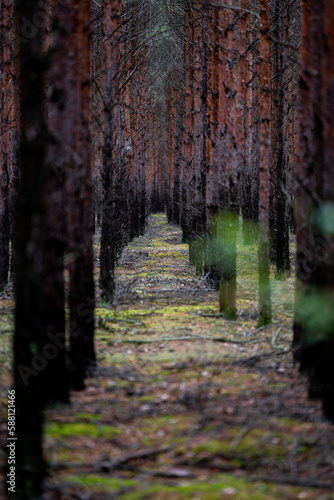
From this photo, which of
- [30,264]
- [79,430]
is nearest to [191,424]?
[79,430]

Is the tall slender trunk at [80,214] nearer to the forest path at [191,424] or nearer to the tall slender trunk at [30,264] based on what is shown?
the forest path at [191,424]

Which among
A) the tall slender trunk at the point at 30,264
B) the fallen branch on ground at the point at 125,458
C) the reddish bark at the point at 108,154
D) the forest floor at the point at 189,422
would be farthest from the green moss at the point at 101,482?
the reddish bark at the point at 108,154

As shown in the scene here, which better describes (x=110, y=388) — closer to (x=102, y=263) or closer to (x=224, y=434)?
(x=224, y=434)

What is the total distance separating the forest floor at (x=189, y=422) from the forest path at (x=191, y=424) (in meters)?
0.01

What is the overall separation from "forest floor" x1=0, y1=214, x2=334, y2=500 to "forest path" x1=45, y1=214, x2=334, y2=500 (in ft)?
0.04

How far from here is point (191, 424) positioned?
4.77m

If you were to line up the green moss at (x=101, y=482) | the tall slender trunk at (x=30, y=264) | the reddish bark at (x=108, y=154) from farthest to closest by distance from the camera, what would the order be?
the reddish bark at (x=108, y=154) < the green moss at (x=101, y=482) < the tall slender trunk at (x=30, y=264)

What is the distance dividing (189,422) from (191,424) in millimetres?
53

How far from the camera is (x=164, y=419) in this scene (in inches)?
194

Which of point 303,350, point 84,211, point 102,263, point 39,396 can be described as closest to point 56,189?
point 84,211

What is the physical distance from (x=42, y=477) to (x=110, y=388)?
234 centimetres

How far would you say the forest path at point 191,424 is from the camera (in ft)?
12.4

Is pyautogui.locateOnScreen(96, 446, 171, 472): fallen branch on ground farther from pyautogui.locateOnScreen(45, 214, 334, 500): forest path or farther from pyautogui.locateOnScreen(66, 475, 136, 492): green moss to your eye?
pyautogui.locateOnScreen(66, 475, 136, 492): green moss

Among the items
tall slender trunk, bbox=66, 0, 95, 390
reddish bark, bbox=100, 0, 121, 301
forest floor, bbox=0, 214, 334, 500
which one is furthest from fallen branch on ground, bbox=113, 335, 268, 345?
reddish bark, bbox=100, 0, 121, 301
